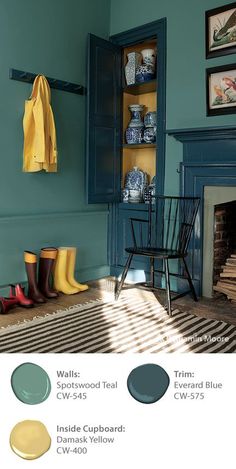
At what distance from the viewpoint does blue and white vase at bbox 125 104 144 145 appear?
2656 millimetres

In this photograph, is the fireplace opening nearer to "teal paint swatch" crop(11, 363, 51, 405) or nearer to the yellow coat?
the yellow coat

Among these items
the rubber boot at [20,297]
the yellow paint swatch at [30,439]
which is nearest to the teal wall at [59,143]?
the rubber boot at [20,297]

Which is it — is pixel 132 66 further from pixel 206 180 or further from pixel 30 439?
pixel 30 439

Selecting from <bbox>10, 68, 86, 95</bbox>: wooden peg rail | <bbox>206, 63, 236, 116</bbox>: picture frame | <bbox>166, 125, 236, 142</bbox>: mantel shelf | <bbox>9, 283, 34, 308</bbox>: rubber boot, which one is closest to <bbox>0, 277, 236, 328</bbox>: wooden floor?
<bbox>9, 283, 34, 308</bbox>: rubber boot

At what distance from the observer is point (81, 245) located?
2580mm

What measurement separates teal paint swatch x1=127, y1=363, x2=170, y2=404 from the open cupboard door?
7.22 ft

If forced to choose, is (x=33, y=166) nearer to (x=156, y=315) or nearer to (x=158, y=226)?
(x=158, y=226)

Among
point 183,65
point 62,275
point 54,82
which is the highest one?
point 183,65

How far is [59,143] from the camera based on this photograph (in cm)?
238

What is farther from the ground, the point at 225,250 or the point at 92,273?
the point at 225,250

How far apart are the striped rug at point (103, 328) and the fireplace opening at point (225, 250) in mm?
413

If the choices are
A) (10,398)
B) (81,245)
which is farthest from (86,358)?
(81,245)

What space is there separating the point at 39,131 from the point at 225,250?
1.19 m

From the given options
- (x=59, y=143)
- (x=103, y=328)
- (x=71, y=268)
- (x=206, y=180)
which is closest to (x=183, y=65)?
(x=206, y=180)
